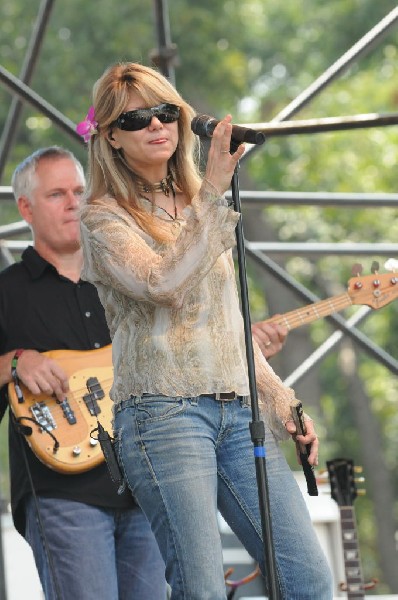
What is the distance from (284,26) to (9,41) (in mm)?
3568

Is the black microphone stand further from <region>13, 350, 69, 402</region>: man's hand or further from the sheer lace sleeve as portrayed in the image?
<region>13, 350, 69, 402</region>: man's hand

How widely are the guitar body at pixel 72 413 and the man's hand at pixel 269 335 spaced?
69cm

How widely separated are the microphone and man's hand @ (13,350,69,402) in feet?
4.38

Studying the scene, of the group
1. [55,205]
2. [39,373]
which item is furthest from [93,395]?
[55,205]

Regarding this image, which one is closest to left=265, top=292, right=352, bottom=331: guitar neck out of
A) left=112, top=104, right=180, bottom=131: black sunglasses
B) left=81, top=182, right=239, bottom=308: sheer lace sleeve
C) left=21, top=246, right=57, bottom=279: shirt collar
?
left=21, top=246, right=57, bottom=279: shirt collar

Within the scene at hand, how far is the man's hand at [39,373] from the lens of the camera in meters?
4.40

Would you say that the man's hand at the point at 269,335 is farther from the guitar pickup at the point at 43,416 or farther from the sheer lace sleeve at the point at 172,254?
the sheer lace sleeve at the point at 172,254

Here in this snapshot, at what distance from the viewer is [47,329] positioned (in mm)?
4574

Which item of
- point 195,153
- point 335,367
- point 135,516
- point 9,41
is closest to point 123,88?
point 195,153

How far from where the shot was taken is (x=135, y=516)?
4449mm

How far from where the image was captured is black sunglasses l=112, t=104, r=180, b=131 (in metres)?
3.51

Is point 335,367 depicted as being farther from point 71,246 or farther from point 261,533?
point 261,533

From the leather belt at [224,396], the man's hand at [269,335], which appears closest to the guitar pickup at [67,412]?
the man's hand at [269,335]

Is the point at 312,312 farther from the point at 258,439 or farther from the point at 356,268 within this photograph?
the point at 258,439
